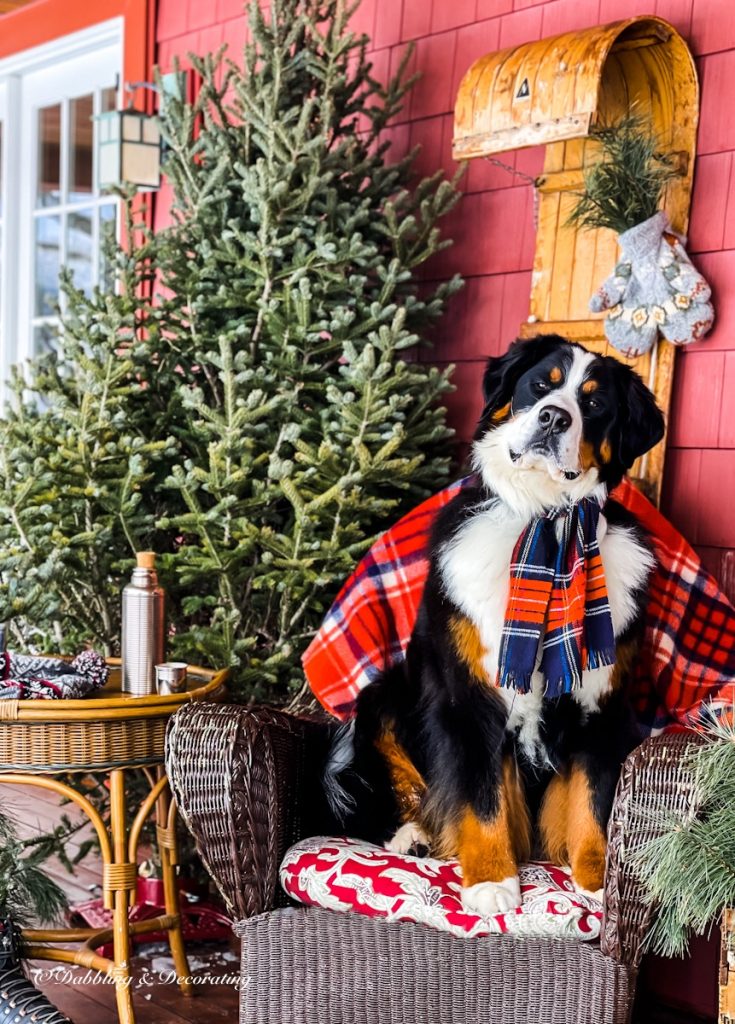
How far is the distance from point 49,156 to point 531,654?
13.3ft

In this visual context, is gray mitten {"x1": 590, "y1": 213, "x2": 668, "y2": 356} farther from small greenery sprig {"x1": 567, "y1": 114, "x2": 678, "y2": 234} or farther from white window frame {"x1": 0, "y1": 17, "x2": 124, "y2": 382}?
white window frame {"x1": 0, "y1": 17, "x2": 124, "y2": 382}

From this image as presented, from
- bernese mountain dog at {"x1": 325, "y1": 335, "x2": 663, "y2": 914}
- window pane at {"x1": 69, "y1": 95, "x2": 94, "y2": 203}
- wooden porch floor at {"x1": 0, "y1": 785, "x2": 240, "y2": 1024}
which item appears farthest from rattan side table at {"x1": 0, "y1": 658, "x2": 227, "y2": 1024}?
window pane at {"x1": 69, "y1": 95, "x2": 94, "y2": 203}

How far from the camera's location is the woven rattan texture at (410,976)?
200cm

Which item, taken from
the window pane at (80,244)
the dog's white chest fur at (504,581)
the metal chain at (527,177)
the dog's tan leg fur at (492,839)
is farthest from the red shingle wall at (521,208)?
the window pane at (80,244)

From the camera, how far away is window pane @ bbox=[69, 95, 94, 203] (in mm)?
5109

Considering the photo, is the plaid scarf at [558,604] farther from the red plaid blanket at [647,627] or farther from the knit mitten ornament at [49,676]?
the knit mitten ornament at [49,676]

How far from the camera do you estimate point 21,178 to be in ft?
17.8

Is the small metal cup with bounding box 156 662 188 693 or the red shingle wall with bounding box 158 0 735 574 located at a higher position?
the red shingle wall with bounding box 158 0 735 574

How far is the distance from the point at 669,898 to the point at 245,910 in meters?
Result: 0.74

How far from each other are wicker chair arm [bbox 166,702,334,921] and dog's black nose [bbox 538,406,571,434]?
0.73 meters

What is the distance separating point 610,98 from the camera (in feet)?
9.20

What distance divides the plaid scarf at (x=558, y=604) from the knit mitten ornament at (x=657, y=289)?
640mm

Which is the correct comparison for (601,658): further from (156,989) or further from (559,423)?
(156,989)

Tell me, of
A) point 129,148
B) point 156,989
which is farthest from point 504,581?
point 129,148
